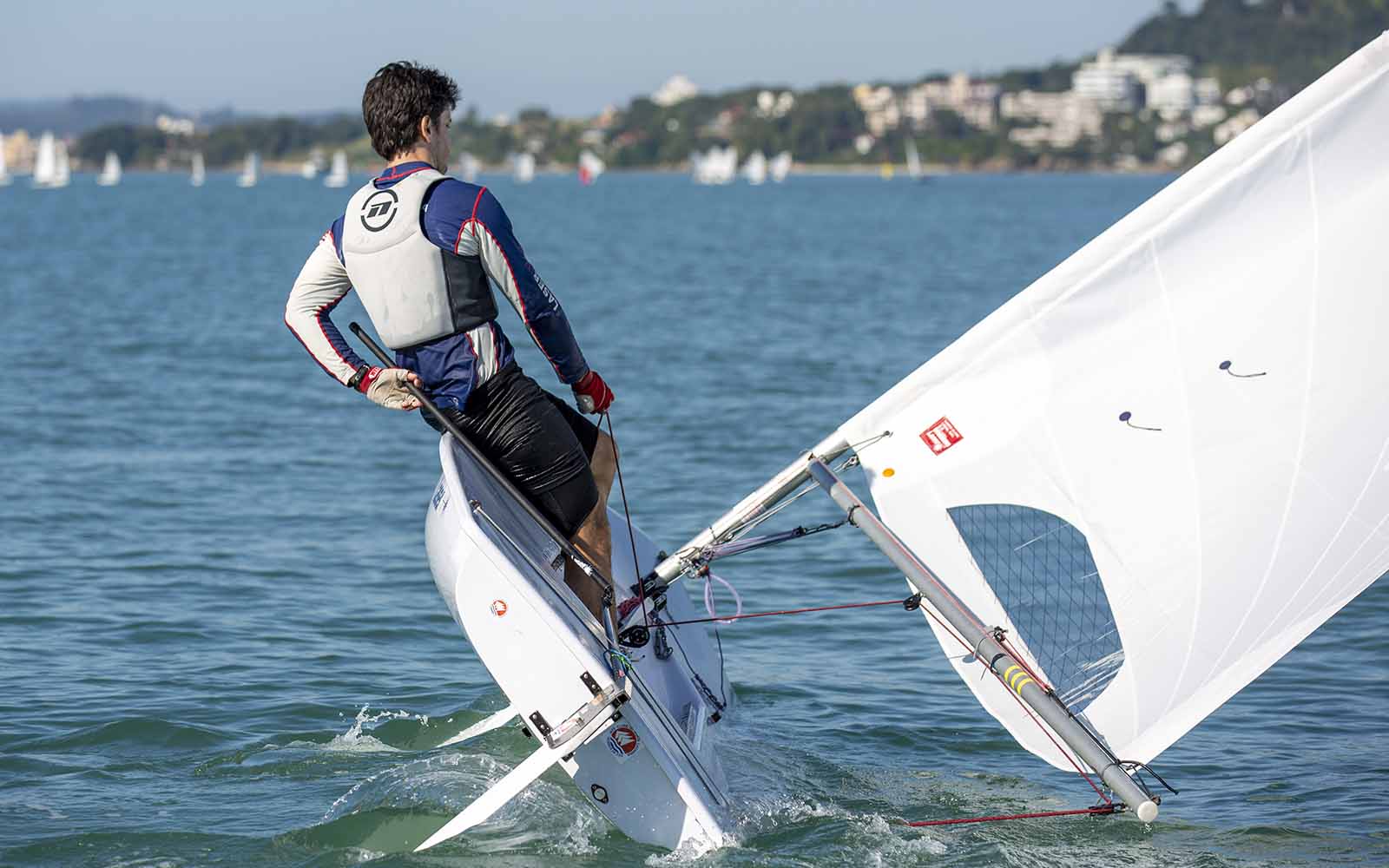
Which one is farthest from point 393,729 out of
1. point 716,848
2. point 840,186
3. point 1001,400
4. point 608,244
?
point 840,186

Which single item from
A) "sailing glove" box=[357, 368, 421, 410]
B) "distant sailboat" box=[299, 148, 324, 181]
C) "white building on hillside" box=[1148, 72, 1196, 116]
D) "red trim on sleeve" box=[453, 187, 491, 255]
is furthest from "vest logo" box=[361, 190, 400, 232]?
"white building on hillside" box=[1148, 72, 1196, 116]

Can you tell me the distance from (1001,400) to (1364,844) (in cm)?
212

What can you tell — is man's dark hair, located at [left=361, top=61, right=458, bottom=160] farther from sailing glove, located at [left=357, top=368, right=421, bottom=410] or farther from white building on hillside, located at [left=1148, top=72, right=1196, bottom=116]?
white building on hillside, located at [left=1148, top=72, right=1196, bottom=116]

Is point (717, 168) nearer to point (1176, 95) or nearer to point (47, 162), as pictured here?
point (47, 162)

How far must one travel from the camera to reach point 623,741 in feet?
16.0

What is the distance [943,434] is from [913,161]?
167111 millimetres

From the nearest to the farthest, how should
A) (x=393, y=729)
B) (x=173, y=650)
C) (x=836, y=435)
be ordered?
(x=836, y=435)
(x=393, y=729)
(x=173, y=650)


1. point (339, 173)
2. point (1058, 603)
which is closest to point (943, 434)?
point (1058, 603)

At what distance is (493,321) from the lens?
503 cm

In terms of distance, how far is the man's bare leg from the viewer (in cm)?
535

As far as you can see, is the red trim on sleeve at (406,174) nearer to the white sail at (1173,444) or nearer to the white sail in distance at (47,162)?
the white sail at (1173,444)

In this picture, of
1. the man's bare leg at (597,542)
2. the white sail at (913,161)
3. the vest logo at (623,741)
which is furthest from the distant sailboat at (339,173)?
the vest logo at (623,741)

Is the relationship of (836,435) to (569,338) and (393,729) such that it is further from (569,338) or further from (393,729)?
(393,729)

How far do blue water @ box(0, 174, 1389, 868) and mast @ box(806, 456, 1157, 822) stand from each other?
554 mm
